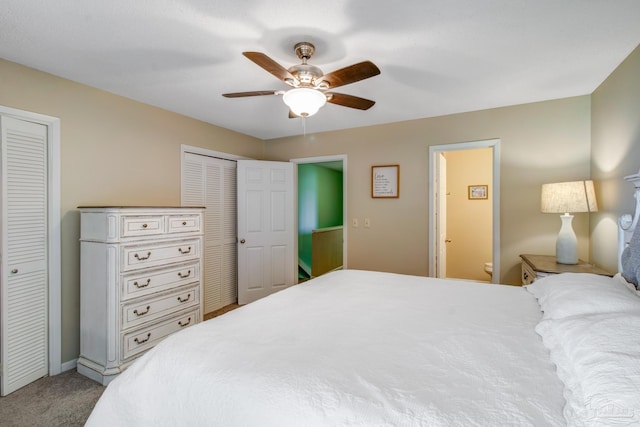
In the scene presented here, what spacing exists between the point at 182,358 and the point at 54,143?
7.27 ft

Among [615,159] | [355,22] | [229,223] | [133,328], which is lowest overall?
[133,328]

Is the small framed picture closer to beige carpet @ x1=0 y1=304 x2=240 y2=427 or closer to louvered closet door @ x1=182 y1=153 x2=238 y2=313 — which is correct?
louvered closet door @ x1=182 y1=153 x2=238 y2=313

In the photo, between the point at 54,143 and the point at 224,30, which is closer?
the point at 224,30

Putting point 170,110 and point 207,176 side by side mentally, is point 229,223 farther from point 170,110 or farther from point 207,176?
point 170,110

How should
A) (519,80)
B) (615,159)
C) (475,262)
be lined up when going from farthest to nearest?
(475,262)
(519,80)
(615,159)

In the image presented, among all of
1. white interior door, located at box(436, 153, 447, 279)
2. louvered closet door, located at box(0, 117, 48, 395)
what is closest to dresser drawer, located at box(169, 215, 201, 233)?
louvered closet door, located at box(0, 117, 48, 395)

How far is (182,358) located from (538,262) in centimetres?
271

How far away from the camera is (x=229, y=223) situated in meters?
3.89

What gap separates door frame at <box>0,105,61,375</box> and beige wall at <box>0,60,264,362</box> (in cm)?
4

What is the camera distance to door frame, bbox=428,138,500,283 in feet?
9.80

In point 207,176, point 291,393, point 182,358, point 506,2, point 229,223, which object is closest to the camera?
point 291,393

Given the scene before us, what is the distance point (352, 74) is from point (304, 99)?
311 mm

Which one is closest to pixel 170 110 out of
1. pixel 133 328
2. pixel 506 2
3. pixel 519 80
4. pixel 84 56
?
pixel 84 56

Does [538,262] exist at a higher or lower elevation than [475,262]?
higher
